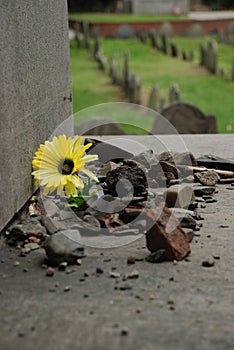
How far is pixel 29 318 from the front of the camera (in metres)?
1.74

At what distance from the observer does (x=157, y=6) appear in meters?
28.9

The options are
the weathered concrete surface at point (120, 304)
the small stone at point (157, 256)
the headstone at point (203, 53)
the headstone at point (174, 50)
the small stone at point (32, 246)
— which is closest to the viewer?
the weathered concrete surface at point (120, 304)

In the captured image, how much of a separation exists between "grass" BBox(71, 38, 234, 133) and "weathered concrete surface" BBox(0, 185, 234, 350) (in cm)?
625

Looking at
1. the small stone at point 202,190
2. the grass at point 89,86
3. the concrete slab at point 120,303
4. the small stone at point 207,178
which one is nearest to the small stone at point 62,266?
the concrete slab at point 120,303

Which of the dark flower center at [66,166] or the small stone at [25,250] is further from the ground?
the dark flower center at [66,166]

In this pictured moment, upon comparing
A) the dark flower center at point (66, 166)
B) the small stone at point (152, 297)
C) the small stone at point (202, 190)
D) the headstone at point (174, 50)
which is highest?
the dark flower center at point (66, 166)

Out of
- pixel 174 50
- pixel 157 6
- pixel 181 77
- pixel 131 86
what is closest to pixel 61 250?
pixel 131 86

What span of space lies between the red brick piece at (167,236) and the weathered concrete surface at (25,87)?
517 mm

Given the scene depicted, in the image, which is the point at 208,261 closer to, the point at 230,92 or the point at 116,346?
the point at 116,346

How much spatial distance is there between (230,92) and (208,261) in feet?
31.4

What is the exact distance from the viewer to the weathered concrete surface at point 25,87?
2.31 metres

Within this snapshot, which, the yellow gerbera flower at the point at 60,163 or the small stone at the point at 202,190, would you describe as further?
the small stone at the point at 202,190

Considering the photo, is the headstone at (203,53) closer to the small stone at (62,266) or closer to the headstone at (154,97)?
the headstone at (154,97)

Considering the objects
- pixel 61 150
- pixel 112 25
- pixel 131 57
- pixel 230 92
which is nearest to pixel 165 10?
pixel 112 25
